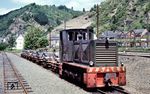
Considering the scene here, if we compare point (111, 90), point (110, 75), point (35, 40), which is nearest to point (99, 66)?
point (110, 75)

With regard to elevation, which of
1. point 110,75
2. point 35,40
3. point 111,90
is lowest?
point 111,90

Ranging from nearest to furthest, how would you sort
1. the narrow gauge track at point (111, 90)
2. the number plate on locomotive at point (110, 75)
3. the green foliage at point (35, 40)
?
the narrow gauge track at point (111, 90)
the number plate on locomotive at point (110, 75)
the green foliage at point (35, 40)

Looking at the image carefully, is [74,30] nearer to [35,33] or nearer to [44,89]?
[44,89]

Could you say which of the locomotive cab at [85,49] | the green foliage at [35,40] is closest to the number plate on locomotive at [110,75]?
the locomotive cab at [85,49]

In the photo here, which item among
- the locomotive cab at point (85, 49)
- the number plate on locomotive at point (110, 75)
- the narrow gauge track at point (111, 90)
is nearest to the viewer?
the narrow gauge track at point (111, 90)

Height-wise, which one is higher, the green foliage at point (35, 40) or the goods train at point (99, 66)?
the green foliage at point (35, 40)

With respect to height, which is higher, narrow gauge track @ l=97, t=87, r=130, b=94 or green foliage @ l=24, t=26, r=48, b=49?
green foliage @ l=24, t=26, r=48, b=49

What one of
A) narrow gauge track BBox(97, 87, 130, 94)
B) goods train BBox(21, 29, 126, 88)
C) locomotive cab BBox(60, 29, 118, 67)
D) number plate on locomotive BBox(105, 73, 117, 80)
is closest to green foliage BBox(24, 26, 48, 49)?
locomotive cab BBox(60, 29, 118, 67)

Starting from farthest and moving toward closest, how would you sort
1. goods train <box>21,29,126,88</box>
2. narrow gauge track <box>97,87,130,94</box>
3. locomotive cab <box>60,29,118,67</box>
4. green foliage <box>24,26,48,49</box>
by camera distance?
1. green foliage <box>24,26,48,49</box>
2. locomotive cab <box>60,29,118,67</box>
3. goods train <box>21,29,126,88</box>
4. narrow gauge track <box>97,87,130,94</box>

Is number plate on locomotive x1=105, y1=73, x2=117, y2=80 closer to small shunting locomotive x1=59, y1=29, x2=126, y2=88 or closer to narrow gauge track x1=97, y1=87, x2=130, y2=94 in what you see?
small shunting locomotive x1=59, y1=29, x2=126, y2=88

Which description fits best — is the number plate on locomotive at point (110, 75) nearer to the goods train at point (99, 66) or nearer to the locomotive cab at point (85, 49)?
the goods train at point (99, 66)

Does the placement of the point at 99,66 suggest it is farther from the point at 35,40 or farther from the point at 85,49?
the point at 35,40

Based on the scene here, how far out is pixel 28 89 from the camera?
20391 mm

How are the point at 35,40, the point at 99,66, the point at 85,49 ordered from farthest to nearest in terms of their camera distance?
the point at 35,40 < the point at 85,49 < the point at 99,66
